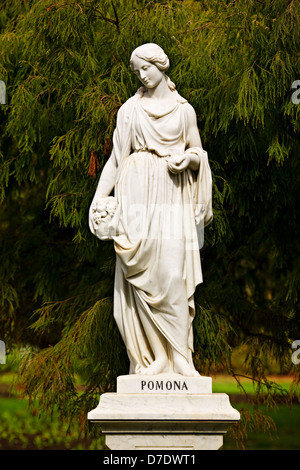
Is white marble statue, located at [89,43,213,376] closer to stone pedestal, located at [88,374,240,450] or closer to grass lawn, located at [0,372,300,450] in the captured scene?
stone pedestal, located at [88,374,240,450]

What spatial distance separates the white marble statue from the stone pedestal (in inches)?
9.0

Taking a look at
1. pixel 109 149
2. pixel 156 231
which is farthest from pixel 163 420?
pixel 109 149

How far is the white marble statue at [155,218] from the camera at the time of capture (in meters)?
6.04

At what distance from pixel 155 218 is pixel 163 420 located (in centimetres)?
120

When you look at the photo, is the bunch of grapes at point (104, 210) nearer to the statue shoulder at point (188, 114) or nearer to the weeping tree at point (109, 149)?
the statue shoulder at point (188, 114)

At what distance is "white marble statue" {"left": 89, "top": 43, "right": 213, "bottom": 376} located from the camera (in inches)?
238

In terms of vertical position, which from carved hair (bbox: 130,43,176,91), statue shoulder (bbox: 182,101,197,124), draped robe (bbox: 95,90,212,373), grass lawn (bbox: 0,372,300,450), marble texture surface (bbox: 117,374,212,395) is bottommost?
grass lawn (bbox: 0,372,300,450)

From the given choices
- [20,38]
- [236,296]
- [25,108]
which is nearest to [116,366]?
[236,296]

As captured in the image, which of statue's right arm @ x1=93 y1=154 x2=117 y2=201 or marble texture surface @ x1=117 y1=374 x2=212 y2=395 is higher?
statue's right arm @ x1=93 y1=154 x2=117 y2=201

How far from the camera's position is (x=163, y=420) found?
5.74m

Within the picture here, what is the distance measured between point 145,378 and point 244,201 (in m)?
2.48

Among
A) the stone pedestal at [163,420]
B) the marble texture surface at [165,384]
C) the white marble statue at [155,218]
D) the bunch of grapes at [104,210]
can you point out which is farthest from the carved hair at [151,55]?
the stone pedestal at [163,420]

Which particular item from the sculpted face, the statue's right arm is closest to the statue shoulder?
the sculpted face

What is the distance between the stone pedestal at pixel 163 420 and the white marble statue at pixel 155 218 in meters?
0.23
